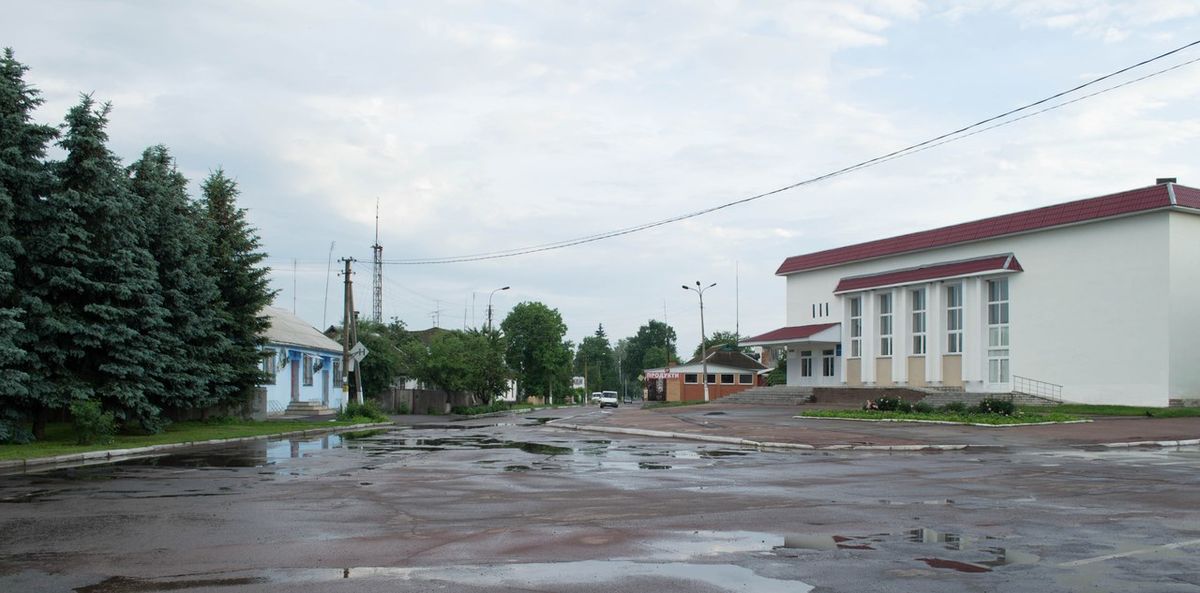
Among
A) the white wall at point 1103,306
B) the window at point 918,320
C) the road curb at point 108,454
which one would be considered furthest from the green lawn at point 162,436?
the white wall at point 1103,306

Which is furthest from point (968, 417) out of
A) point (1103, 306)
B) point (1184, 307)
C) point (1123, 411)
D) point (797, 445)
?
point (1103, 306)

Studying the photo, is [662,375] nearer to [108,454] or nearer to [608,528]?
[108,454]

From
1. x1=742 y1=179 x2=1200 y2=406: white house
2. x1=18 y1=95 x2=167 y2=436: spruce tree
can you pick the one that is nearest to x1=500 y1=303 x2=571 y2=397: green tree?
x1=742 y1=179 x2=1200 y2=406: white house

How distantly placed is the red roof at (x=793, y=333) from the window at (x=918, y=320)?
7.11m

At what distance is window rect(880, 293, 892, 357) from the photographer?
5459 centimetres

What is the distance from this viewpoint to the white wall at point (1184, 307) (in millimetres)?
38531

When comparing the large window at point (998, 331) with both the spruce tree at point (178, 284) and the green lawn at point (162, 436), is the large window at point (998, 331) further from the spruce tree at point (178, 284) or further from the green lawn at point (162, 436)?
the spruce tree at point (178, 284)

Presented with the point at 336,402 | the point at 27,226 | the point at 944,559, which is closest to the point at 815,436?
the point at 944,559

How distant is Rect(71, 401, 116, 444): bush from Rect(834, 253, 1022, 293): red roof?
40705 mm

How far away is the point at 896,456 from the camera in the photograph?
20.8 metres

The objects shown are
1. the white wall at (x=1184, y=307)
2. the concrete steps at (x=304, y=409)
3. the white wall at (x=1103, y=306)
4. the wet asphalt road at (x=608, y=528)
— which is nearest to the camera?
the wet asphalt road at (x=608, y=528)

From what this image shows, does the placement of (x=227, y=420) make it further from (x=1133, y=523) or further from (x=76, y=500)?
(x=1133, y=523)

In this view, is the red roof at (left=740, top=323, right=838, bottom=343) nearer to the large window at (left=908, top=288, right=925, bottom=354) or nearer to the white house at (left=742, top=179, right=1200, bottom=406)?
the white house at (left=742, top=179, right=1200, bottom=406)

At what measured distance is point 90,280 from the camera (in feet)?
80.6
